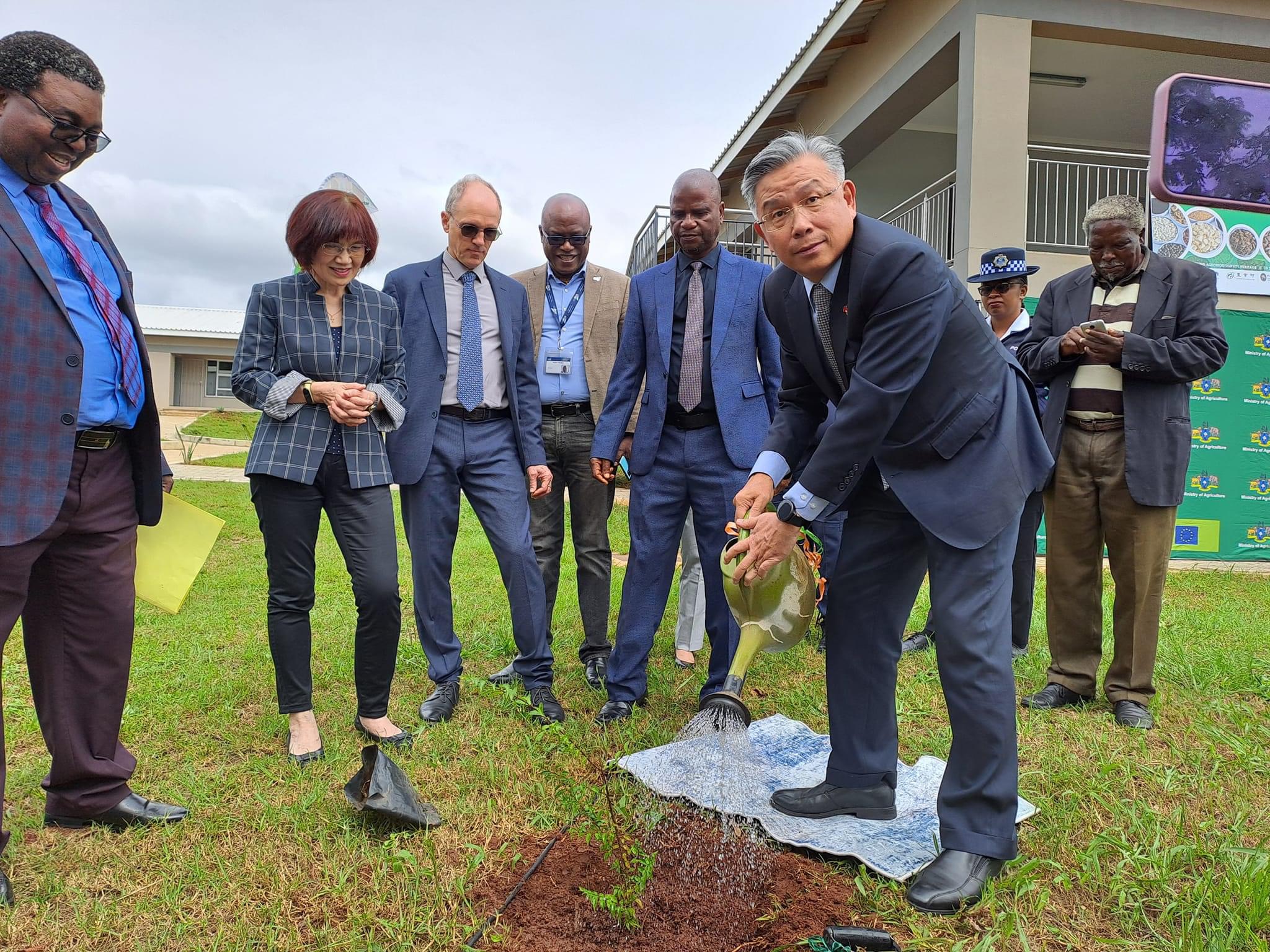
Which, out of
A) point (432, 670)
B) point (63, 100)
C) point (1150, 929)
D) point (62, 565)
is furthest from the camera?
point (432, 670)

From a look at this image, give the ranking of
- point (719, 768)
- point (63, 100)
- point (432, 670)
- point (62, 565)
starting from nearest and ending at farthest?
1. point (63, 100)
2. point (62, 565)
3. point (719, 768)
4. point (432, 670)

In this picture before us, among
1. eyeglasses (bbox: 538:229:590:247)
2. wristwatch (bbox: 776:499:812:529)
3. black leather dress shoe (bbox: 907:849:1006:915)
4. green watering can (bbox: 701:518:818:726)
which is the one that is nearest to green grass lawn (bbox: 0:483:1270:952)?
black leather dress shoe (bbox: 907:849:1006:915)

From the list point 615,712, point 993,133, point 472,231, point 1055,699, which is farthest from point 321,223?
point 993,133

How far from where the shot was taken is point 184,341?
33.2m

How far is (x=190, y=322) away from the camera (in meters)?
39.2

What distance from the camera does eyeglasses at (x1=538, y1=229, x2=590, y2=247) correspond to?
4.32 meters

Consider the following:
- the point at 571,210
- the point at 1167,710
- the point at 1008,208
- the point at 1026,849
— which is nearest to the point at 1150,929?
the point at 1026,849

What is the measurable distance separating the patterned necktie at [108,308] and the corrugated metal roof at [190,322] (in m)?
32.6

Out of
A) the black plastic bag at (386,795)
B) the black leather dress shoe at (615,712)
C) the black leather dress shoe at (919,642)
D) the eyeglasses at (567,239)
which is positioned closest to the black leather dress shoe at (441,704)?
the black leather dress shoe at (615,712)

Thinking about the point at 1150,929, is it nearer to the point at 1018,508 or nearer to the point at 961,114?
the point at 1018,508

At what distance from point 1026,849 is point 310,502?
2.70 metres

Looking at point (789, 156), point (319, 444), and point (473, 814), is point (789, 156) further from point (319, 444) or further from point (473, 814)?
point (473, 814)

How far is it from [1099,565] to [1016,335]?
55.9 inches

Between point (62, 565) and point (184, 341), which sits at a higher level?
point (184, 341)
